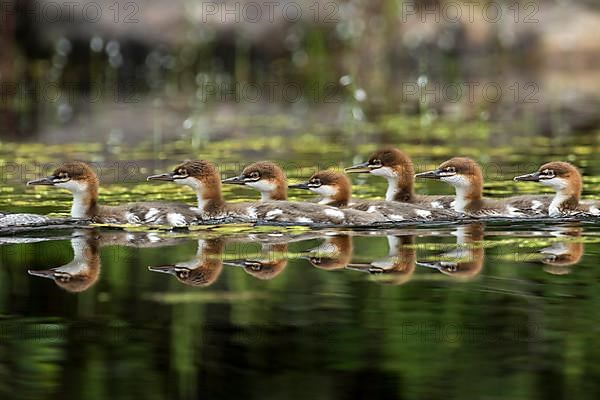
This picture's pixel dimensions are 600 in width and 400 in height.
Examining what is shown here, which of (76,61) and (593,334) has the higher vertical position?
(76,61)

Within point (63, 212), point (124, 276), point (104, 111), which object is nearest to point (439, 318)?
point (124, 276)

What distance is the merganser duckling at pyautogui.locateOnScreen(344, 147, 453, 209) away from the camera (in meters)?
8.50

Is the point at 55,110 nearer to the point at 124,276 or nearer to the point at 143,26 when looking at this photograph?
the point at 143,26

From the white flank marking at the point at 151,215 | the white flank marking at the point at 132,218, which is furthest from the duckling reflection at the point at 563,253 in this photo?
the white flank marking at the point at 132,218

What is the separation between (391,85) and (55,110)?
16.3 ft

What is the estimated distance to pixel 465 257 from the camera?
6621mm

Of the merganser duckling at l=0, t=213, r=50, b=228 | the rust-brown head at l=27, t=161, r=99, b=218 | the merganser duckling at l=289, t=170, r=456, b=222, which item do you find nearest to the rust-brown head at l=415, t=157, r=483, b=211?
the merganser duckling at l=289, t=170, r=456, b=222

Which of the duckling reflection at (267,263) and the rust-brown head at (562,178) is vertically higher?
the rust-brown head at (562,178)

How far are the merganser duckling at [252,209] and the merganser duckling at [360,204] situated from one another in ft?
0.35

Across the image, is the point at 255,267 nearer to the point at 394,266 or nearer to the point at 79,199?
the point at 394,266

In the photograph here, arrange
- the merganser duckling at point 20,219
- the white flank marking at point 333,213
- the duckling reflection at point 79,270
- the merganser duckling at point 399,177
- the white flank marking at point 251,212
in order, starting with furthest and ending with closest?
the merganser duckling at point 399,177, the white flank marking at point 251,212, the white flank marking at point 333,213, the merganser duckling at point 20,219, the duckling reflection at point 79,270

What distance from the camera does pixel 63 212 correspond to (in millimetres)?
8195

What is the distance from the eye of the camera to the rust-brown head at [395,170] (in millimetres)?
8516

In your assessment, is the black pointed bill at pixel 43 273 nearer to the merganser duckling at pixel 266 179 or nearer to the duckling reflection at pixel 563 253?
the merganser duckling at pixel 266 179
